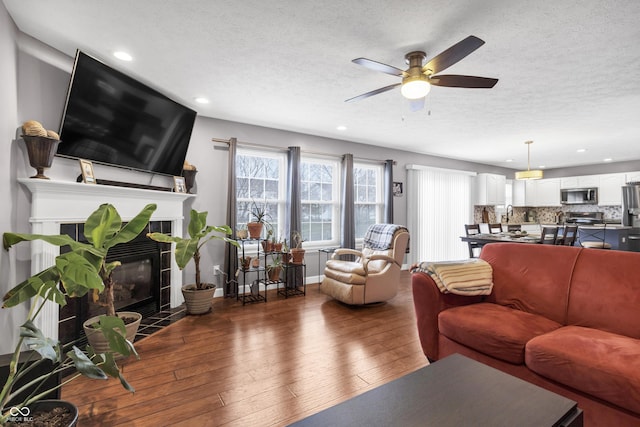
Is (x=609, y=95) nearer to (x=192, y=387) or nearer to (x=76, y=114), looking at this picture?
(x=192, y=387)

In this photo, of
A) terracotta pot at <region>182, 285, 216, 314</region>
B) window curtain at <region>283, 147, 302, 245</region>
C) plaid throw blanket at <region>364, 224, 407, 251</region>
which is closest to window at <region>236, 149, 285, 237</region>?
window curtain at <region>283, 147, 302, 245</region>

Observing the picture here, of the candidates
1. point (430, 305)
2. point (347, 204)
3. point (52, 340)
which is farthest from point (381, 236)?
point (52, 340)

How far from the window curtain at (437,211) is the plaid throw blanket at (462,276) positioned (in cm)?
375

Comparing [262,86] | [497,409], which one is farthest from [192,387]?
[262,86]

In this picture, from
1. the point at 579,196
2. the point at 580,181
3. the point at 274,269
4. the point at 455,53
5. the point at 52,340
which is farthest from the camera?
the point at 580,181

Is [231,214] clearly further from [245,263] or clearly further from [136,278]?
[136,278]

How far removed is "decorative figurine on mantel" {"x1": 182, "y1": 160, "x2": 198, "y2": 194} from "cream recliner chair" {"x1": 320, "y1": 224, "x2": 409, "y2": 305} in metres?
2.07

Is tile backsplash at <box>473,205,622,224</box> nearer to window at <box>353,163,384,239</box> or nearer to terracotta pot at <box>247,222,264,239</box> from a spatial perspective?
window at <box>353,163,384,239</box>

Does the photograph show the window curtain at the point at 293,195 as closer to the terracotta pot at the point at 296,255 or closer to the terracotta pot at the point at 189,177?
the terracotta pot at the point at 296,255

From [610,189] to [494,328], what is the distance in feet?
25.5

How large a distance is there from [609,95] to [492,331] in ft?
10.5

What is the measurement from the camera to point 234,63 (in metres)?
2.65

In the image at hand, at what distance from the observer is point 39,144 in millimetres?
2133

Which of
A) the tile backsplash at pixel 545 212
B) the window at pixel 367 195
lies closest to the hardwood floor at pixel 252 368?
the window at pixel 367 195
